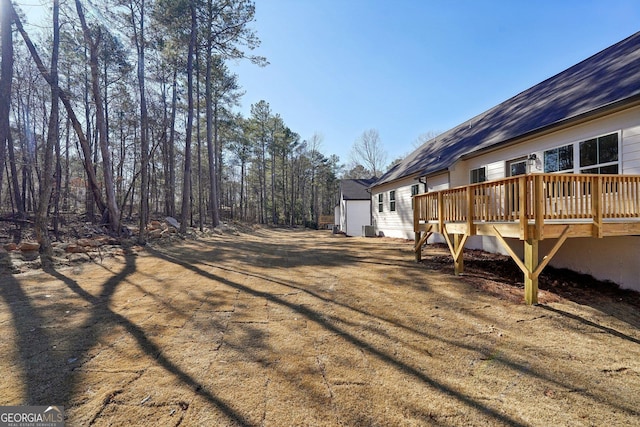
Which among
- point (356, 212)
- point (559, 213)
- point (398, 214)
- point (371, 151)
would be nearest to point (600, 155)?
point (559, 213)

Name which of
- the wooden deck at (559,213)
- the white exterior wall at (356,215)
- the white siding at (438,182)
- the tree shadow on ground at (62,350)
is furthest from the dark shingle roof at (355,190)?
the tree shadow on ground at (62,350)

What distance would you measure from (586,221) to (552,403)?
3626mm

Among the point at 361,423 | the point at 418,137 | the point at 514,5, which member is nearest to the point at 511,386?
the point at 361,423

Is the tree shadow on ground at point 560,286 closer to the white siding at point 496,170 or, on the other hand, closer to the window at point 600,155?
the window at point 600,155

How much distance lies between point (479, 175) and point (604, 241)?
159 inches

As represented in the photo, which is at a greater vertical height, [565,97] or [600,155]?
[565,97]

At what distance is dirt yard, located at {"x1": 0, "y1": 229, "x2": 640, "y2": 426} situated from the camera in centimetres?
214

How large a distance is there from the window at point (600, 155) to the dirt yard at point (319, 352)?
2.49 m

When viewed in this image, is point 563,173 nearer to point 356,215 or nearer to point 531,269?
point 531,269

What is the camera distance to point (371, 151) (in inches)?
1382

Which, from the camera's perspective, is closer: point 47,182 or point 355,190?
point 47,182

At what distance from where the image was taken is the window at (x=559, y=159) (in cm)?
623

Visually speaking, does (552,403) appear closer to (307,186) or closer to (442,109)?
(442,109)

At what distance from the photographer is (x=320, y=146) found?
3675 cm
